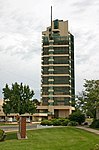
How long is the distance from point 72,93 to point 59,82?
9392 mm

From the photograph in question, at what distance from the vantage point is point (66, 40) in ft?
372

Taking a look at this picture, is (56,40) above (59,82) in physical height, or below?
above

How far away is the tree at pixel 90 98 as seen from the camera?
47.4 metres

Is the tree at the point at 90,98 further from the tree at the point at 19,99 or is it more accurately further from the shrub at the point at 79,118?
the tree at the point at 19,99

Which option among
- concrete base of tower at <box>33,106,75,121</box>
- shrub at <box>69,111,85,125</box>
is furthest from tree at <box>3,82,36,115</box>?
concrete base of tower at <box>33,106,75,121</box>

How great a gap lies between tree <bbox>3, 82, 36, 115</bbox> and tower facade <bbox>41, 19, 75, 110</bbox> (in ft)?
124

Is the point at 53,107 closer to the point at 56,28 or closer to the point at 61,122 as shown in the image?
the point at 56,28

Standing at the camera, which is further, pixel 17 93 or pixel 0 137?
pixel 17 93

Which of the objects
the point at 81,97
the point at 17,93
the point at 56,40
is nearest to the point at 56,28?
the point at 56,40

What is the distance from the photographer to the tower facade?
109 metres

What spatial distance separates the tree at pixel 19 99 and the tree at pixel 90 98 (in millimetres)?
17963

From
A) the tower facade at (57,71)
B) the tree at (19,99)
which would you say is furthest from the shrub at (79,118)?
the tower facade at (57,71)

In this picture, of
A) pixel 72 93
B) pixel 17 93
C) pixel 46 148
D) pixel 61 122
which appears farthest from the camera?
pixel 72 93

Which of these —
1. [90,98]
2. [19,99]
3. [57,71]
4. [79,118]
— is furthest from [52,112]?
[90,98]
